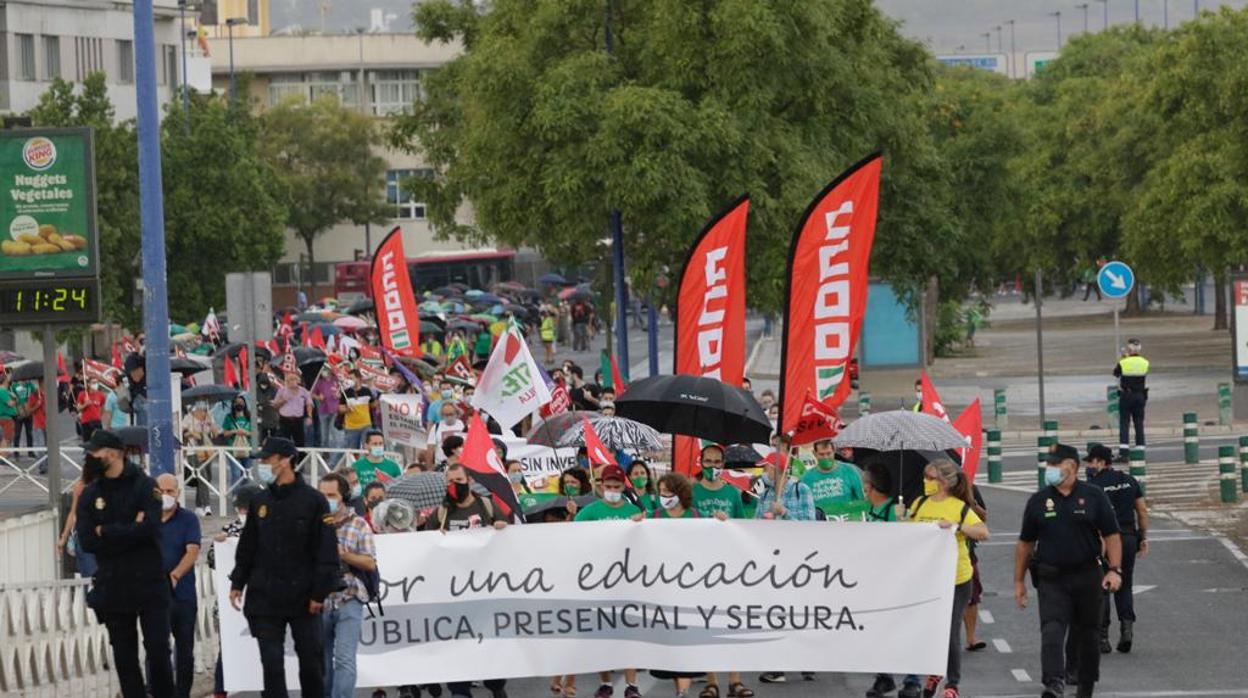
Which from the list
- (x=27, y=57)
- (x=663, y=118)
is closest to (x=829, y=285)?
(x=663, y=118)

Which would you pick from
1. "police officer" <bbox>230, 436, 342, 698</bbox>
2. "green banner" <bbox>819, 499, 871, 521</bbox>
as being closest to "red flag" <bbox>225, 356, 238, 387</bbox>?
"green banner" <bbox>819, 499, 871, 521</bbox>

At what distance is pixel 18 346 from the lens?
227ft

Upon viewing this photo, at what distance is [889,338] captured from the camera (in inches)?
2061

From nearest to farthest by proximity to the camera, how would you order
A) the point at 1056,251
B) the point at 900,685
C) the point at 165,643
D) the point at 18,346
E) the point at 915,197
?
the point at 165,643 → the point at 900,685 → the point at 915,197 → the point at 18,346 → the point at 1056,251

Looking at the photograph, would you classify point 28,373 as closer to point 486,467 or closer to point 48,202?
point 48,202

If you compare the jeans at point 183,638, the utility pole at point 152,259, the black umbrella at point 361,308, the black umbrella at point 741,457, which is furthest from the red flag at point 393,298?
the black umbrella at point 361,308

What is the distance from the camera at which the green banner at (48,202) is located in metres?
19.9

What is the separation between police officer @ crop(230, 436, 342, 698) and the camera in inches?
510

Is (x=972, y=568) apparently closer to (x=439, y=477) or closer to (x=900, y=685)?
(x=900, y=685)

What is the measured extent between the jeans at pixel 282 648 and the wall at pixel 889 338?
3915 cm

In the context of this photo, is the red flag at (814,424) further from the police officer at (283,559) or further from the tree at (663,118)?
the tree at (663,118)

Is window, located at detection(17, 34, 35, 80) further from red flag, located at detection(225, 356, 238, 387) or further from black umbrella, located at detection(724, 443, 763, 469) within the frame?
black umbrella, located at detection(724, 443, 763, 469)

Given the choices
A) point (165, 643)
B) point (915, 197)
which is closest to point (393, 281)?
point (915, 197)

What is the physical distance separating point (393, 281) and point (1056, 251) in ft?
188
